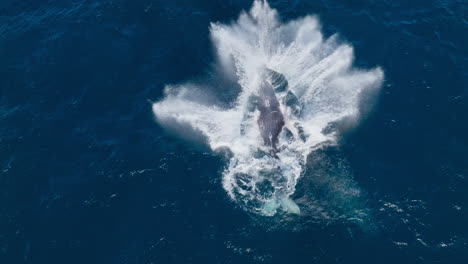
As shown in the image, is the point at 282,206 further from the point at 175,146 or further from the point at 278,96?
the point at 278,96

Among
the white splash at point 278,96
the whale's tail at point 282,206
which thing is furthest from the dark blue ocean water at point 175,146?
the white splash at point 278,96

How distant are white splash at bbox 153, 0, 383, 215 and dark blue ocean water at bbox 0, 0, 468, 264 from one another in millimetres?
2552

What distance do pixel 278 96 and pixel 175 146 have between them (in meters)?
21.4

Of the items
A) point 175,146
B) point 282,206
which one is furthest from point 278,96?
point 282,206

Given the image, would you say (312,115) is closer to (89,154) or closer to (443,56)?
(443,56)

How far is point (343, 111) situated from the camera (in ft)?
246

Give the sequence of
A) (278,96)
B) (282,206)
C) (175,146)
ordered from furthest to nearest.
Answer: (278,96) → (175,146) → (282,206)

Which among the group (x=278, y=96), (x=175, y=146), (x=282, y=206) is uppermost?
(x=278, y=96)

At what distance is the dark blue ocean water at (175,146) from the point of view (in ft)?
202

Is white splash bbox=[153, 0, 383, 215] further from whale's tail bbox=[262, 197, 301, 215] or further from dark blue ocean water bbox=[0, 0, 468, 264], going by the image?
dark blue ocean water bbox=[0, 0, 468, 264]

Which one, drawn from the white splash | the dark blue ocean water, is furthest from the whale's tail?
the dark blue ocean water

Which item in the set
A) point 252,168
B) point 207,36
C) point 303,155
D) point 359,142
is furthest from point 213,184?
point 207,36

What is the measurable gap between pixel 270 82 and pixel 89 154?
35578 mm

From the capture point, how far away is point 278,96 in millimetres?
79500
